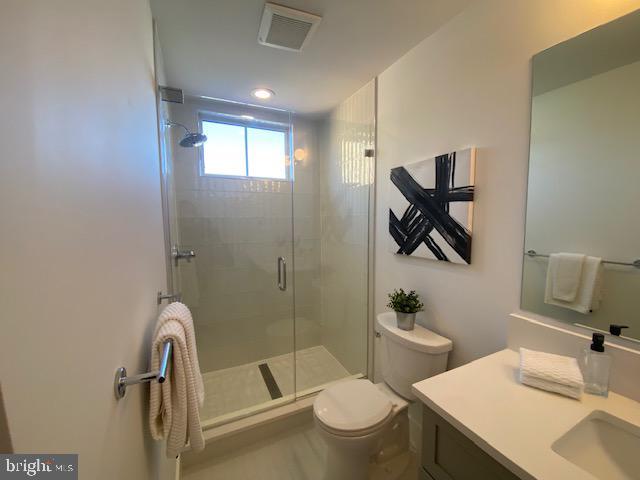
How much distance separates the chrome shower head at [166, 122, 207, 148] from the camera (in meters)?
2.12

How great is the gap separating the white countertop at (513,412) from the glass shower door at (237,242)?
159 cm

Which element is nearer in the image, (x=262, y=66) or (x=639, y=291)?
(x=639, y=291)

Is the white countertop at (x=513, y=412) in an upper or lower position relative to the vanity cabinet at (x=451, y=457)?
upper

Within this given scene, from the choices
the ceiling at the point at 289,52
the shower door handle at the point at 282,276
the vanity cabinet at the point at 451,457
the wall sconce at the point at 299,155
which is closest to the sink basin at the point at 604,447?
the vanity cabinet at the point at 451,457

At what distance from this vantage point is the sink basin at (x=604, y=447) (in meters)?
0.74

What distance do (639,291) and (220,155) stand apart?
2654 mm

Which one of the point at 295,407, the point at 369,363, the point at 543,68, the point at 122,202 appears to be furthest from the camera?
the point at 369,363

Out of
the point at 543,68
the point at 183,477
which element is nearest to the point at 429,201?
the point at 543,68

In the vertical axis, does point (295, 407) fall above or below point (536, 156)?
below

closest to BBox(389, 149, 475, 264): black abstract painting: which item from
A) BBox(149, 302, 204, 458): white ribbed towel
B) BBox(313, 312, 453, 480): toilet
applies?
BBox(313, 312, 453, 480): toilet

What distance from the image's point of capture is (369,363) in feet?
7.50

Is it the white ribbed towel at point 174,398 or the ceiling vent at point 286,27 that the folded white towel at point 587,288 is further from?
the ceiling vent at point 286,27

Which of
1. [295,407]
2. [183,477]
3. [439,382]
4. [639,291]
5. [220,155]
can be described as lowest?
[183,477]

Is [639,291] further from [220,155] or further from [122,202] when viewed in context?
[220,155]
